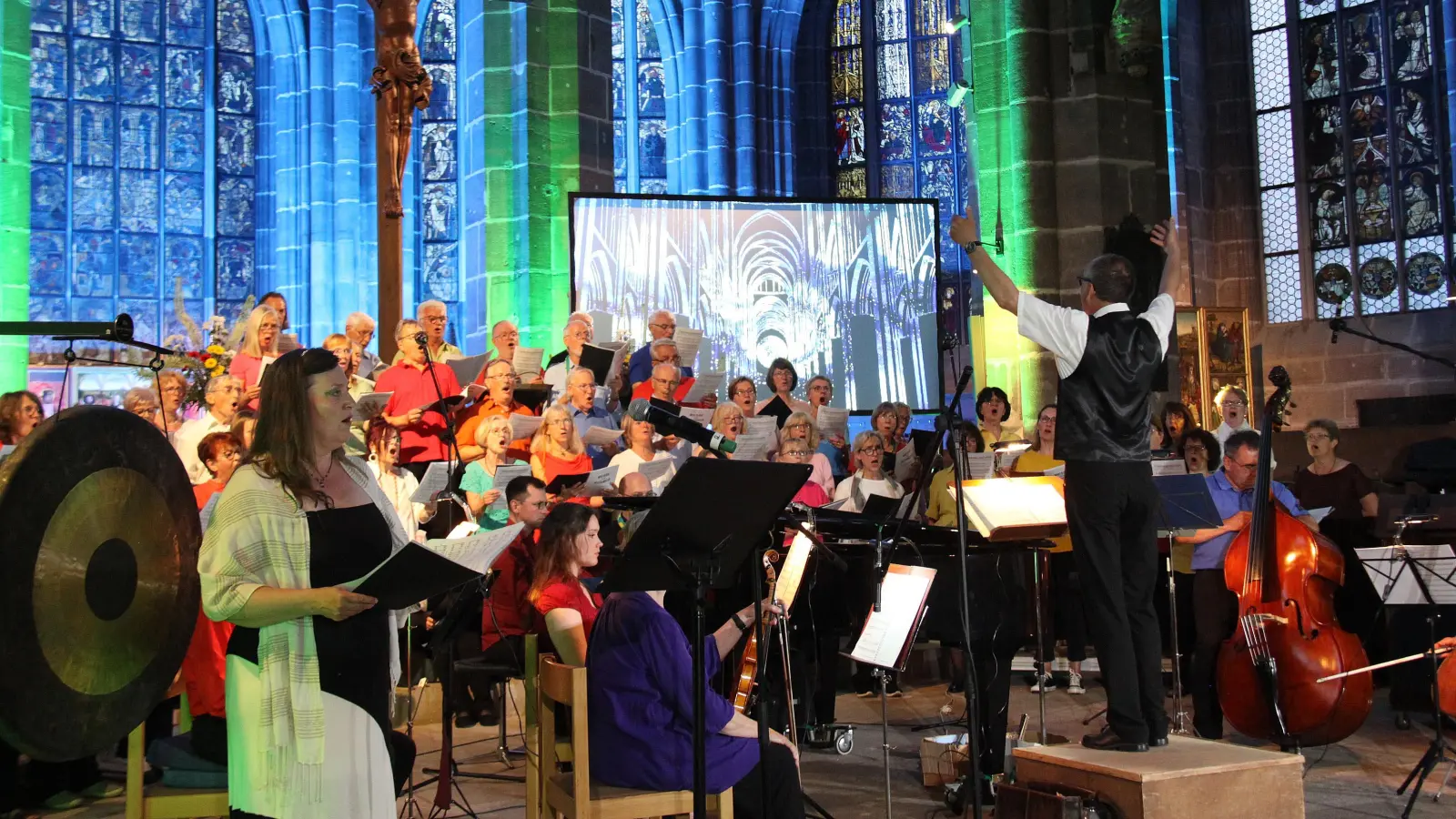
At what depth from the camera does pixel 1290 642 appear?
233 inches

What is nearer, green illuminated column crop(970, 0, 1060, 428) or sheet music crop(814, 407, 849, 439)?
sheet music crop(814, 407, 849, 439)

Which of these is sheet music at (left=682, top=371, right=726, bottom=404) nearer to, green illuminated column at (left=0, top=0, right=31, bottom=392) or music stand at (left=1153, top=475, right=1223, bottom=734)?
music stand at (left=1153, top=475, right=1223, bottom=734)

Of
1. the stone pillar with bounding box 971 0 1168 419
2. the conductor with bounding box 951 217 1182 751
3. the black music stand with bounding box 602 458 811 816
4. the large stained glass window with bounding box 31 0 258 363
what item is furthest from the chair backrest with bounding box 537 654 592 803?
the large stained glass window with bounding box 31 0 258 363

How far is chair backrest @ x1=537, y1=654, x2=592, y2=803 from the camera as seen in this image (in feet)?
12.9

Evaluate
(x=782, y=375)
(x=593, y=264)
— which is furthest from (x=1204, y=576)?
(x=593, y=264)

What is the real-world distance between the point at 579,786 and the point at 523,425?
3.83m

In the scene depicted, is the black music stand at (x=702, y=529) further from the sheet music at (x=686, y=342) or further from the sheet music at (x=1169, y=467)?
the sheet music at (x=686, y=342)

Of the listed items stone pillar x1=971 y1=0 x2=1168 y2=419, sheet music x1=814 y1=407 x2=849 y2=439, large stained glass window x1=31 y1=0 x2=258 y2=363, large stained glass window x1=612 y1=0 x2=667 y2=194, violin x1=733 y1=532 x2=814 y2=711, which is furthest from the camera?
large stained glass window x1=612 y1=0 x2=667 y2=194

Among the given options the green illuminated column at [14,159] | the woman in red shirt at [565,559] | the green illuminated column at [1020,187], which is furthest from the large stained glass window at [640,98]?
the woman in red shirt at [565,559]

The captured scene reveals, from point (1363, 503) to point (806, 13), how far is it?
13367 mm

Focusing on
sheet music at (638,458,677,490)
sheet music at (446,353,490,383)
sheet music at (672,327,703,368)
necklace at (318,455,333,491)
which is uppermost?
sheet music at (672,327,703,368)

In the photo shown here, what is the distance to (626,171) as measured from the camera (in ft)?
63.3

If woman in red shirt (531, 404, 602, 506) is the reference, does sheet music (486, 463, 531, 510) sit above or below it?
below

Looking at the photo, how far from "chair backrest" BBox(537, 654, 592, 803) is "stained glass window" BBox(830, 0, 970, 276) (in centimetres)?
1492
